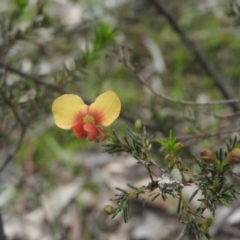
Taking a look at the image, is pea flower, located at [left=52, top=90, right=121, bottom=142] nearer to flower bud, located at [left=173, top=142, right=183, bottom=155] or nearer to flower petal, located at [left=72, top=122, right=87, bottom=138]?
flower petal, located at [left=72, top=122, right=87, bottom=138]

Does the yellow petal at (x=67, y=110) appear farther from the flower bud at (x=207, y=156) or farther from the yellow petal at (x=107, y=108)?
the flower bud at (x=207, y=156)

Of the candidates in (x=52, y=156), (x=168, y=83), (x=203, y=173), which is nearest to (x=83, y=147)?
(x=52, y=156)

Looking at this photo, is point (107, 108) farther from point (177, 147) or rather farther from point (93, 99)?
point (93, 99)

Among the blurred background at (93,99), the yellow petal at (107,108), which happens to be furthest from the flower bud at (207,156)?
the blurred background at (93,99)

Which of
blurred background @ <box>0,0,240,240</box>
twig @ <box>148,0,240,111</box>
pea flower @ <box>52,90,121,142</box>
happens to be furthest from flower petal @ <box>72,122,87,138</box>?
twig @ <box>148,0,240,111</box>

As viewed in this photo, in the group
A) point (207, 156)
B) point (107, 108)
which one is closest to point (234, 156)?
point (207, 156)

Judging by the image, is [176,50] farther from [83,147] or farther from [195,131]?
[195,131]
